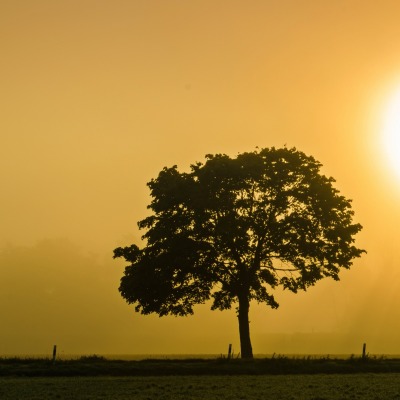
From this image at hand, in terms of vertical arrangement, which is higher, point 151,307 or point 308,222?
point 308,222

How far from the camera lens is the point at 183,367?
153 feet

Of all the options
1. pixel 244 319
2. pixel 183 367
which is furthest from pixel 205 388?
pixel 244 319

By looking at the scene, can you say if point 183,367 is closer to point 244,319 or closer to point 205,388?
point 205,388

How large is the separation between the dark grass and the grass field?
277cm

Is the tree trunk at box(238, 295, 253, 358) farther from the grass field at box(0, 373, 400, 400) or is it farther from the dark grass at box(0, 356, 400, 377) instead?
the grass field at box(0, 373, 400, 400)

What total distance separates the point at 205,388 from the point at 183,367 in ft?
38.8

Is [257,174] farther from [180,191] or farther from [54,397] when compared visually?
[54,397]

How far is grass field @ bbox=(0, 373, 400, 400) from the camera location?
103 feet

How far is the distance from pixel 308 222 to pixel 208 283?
11.0 metres

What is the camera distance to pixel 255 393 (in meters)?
33.0

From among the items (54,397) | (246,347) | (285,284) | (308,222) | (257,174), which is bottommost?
(54,397)

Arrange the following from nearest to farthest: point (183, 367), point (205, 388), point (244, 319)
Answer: point (205, 388) → point (183, 367) → point (244, 319)

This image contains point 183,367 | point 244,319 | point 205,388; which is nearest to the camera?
point 205,388

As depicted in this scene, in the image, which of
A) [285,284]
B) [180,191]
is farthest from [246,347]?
[180,191]
